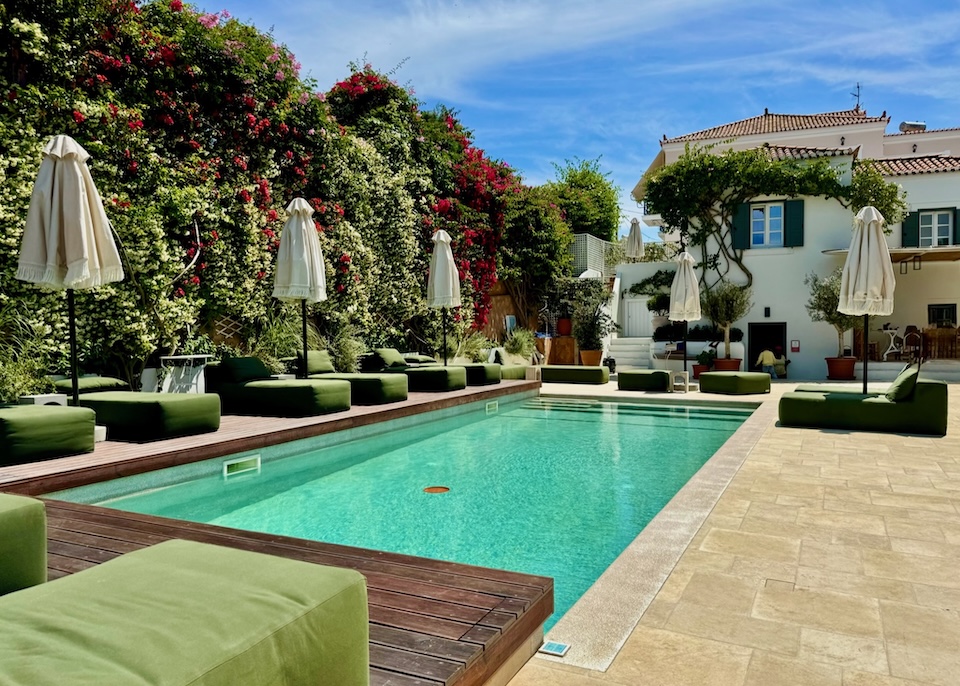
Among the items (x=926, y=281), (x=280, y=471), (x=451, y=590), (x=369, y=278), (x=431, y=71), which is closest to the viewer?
(x=451, y=590)

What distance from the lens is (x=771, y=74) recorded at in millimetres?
16500

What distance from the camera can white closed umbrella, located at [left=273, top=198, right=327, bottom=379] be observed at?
866 centimetres

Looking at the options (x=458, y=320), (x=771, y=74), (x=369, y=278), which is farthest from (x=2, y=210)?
(x=771, y=74)

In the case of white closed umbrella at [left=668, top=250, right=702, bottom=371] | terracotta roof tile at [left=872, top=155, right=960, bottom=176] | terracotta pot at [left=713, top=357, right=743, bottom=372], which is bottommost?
A: terracotta pot at [left=713, top=357, right=743, bottom=372]

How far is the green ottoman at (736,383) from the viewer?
1199 centimetres

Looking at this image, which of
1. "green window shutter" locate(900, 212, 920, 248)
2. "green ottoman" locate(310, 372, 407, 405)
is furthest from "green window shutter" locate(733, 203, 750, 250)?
"green ottoman" locate(310, 372, 407, 405)

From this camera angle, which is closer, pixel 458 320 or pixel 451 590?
pixel 451 590

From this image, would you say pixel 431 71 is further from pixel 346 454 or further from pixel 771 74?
pixel 346 454

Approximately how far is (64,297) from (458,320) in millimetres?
9026

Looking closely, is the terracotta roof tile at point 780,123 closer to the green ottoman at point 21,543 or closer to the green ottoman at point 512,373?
the green ottoman at point 512,373

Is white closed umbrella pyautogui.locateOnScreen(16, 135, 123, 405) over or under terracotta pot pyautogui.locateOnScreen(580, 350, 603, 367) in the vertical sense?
over

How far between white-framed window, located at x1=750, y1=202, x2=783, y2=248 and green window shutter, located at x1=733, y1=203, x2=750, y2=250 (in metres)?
0.13

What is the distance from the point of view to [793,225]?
17.2 metres

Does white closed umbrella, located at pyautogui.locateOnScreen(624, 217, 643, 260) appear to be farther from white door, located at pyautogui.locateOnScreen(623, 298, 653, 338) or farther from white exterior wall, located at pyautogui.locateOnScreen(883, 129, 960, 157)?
white exterior wall, located at pyautogui.locateOnScreen(883, 129, 960, 157)
